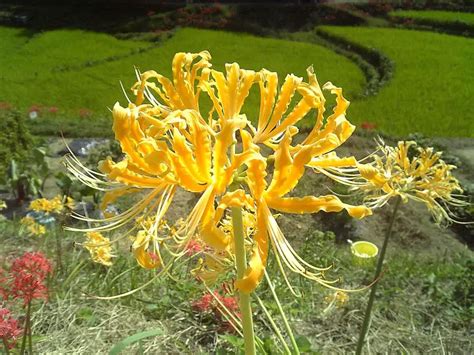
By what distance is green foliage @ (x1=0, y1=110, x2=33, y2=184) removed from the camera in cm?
596

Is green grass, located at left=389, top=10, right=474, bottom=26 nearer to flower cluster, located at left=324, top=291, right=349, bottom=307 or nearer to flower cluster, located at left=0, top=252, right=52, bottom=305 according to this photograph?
flower cluster, located at left=324, top=291, right=349, bottom=307

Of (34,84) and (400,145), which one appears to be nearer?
(400,145)

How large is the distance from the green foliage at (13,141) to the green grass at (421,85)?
509cm

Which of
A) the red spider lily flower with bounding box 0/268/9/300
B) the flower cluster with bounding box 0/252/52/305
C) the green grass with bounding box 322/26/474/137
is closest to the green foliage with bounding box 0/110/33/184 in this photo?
the red spider lily flower with bounding box 0/268/9/300

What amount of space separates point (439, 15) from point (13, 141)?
40.9 ft

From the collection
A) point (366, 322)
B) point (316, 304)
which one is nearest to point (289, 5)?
point (316, 304)

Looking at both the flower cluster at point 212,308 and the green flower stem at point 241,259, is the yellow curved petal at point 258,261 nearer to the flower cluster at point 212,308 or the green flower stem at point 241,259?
the green flower stem at point 241,259

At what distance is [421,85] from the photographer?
1116 cm

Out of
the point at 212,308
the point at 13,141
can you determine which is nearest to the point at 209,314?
the point at 212,308

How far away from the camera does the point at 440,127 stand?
9086 mm

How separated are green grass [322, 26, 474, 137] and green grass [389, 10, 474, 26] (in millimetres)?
936

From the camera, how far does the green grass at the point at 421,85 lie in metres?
9.27

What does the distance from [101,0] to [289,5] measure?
599cm

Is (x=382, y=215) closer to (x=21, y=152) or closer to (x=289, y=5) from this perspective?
(x=21, y=152)
